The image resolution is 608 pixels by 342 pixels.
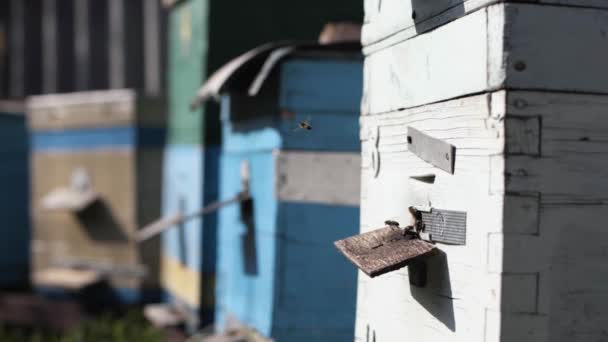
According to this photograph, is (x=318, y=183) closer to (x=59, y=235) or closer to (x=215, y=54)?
(x=215, y=54)

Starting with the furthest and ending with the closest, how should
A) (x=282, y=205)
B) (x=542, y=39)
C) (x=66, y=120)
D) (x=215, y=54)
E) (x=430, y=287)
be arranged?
(x=66, y=120), (x=215, y=54), (x=282, y=205), (x=430, y=287), (x=542, y=39)

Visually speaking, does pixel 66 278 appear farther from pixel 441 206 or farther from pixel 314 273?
pixel 441 206

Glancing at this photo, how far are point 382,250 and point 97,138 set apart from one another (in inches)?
266

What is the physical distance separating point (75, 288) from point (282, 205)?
4.61 meters

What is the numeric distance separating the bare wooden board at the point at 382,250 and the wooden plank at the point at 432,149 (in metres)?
0.27

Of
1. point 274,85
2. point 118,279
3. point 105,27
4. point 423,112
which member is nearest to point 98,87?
point 105,27

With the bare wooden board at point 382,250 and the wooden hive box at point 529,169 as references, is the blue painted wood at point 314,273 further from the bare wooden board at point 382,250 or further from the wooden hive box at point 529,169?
the wooden hive box at point 529,169

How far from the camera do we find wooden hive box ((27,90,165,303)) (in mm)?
8719

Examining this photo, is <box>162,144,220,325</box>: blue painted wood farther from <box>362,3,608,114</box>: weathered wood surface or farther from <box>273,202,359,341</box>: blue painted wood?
<box>362,3,608,114</box>: weathered wood surface

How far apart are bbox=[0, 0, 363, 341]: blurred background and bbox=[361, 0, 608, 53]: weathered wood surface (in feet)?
5.45

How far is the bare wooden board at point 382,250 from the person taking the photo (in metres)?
2.61

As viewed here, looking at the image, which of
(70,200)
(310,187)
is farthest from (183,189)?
(310,187)

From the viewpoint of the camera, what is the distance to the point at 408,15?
286 centimetres

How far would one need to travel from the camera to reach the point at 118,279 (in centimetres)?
886
